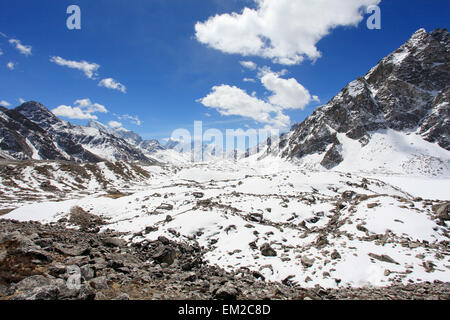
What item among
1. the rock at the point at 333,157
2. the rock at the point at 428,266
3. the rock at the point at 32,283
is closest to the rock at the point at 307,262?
the rock at the point at 428,266

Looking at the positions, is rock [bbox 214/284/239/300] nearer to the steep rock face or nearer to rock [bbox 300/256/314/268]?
rock [bbox 300/256/314/268]

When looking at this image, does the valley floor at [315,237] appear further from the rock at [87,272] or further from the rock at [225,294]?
the rock at [87,272]

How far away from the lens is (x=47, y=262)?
31.4 feet

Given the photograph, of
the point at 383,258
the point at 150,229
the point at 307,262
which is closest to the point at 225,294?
the point at 307,262

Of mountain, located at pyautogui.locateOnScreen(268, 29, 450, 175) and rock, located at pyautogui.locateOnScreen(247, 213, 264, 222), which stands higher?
mountain, located at pyautogui.locateOnScreen(268, 29, 450, 175)

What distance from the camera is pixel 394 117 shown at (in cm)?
13712

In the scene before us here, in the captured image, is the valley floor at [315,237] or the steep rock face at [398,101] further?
the steep rock face at [398,101]

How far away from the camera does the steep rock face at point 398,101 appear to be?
12925 cm

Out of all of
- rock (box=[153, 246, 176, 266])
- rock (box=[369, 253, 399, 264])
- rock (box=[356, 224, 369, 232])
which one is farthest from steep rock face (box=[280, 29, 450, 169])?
rock (box=[153, 246, 176, 266])

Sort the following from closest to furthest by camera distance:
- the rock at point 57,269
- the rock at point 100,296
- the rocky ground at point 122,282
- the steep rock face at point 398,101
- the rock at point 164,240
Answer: the rocky ground at point 122,282
the rock at point 100,296
the rock at point 57,269
the rock at point 164,240
the steep rock face at point 398,101

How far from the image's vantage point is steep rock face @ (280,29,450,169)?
129 metres

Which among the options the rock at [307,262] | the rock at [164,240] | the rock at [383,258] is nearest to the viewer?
the rock at [383,258]

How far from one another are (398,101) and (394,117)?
13334 millimetres
